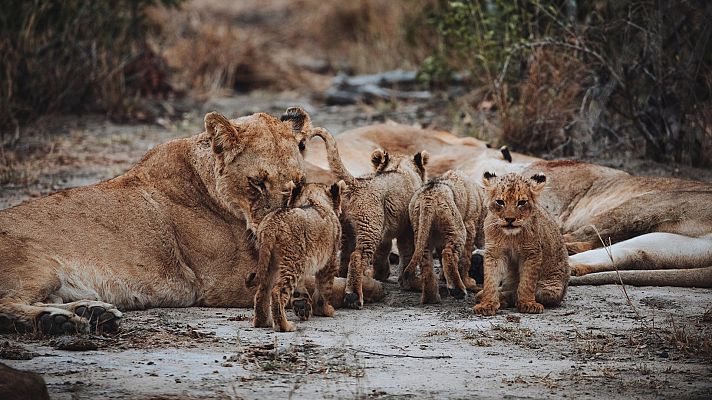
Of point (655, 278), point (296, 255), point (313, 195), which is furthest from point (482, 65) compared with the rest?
point (296, 255)

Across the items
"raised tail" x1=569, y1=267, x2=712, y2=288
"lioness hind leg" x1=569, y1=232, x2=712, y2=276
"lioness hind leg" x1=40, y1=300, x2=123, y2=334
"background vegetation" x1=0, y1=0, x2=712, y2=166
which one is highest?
"background vegetation" x1=0, y1=0, x2=712, y2=166

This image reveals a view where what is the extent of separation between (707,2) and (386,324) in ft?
18.3

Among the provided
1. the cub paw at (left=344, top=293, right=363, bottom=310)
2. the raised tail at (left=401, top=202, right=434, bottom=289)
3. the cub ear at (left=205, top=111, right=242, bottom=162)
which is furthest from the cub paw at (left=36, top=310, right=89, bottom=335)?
the raised tail at (left=401, top=202, right=434, bottom=289)

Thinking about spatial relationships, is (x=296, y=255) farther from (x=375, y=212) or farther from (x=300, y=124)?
(x=300, y=124)

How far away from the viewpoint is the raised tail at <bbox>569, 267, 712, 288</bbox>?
6.99 m

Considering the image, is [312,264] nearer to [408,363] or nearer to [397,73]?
[408,363]

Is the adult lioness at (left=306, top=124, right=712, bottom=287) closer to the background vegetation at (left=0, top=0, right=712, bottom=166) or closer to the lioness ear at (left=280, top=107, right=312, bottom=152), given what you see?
the background vegetation at (left=0, top=0, right=712, bottom=166)

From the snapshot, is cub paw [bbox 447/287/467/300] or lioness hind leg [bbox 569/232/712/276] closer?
cub paw [bbox 447/287/467/300]

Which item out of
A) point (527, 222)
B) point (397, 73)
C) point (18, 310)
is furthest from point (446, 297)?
point (397, 73)

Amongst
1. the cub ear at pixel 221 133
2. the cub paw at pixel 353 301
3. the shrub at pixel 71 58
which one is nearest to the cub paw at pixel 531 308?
the cub paw at pixel 353 301

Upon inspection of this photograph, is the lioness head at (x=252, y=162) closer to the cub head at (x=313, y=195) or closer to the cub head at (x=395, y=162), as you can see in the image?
the cub head at (x=313, y=195)

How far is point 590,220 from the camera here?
7.98 metres

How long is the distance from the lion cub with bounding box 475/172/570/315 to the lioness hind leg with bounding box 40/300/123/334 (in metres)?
1.88

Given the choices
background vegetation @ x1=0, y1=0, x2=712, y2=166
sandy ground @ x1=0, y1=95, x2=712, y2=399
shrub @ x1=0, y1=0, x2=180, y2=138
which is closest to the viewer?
sandy ground @ x1=0, y1=95, x2=712, y2=399
